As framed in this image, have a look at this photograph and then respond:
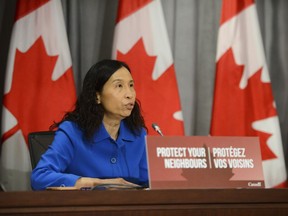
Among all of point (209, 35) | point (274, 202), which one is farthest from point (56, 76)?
point (274, 202)

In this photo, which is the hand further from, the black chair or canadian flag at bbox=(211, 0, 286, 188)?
canadian flag at bbox=(211, 0, 286, 188)

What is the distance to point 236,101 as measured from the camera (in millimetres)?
3551

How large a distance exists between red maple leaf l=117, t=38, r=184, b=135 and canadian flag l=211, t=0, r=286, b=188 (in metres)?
0.27

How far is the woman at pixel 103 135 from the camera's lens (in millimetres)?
2305

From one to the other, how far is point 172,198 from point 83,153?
0.92m

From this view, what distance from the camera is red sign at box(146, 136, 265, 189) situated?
1.60m

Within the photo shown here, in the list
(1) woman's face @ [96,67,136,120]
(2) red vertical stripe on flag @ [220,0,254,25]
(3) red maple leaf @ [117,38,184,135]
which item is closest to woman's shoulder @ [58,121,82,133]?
(1) woman's face @ [96,67,136,120]

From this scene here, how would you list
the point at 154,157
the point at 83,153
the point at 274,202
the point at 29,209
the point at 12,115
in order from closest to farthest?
the point at 29,209
the point at 274,202
the point at 154,157
the point at 83,153
the point at 12,115

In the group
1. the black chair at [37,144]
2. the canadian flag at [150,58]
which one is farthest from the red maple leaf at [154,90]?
the black chair at [37,144]

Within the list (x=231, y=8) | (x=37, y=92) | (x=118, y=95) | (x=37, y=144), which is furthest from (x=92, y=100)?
(x=231, y=8)

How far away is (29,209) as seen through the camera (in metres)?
1.39

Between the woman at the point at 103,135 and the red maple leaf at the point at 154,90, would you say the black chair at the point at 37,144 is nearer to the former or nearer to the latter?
the woman at the point at 103,135

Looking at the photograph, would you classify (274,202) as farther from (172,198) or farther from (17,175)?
(17,175)

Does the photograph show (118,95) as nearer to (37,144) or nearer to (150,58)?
(37,144)
